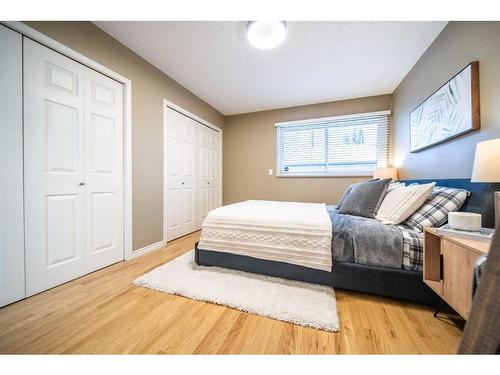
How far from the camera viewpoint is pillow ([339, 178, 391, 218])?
1.82 meters

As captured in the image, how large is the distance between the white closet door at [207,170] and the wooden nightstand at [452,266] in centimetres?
318

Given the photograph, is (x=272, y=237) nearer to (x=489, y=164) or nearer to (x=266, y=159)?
(x=489, y=164)

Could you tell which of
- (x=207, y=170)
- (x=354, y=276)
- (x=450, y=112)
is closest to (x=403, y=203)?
(x=354, y=276)

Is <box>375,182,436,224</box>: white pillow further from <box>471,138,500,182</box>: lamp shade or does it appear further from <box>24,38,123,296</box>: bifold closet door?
<box>24,38,123,296</box>: bifold closet door

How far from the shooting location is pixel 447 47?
69.9 inches

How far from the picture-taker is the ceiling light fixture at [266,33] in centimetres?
174

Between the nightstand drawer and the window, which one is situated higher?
the window

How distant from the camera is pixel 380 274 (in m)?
1.36

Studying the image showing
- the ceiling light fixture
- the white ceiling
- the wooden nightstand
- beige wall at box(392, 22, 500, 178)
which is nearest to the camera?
the wooden nightstand

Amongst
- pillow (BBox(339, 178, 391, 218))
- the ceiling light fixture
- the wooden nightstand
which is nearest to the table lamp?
the wooden nightstand

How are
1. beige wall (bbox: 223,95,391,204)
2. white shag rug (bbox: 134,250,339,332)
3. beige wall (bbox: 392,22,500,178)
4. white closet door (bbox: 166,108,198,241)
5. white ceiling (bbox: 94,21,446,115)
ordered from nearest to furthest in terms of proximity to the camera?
white shag rug (bbox: 134,250,339,332)
beige wall (bbox: 392,22,500,178)
white ceiling (bbox: 94,21,446,115)
white closet door (bbox: 166,108,198,241)
beige wall (bbox: 223,95,391,204)
